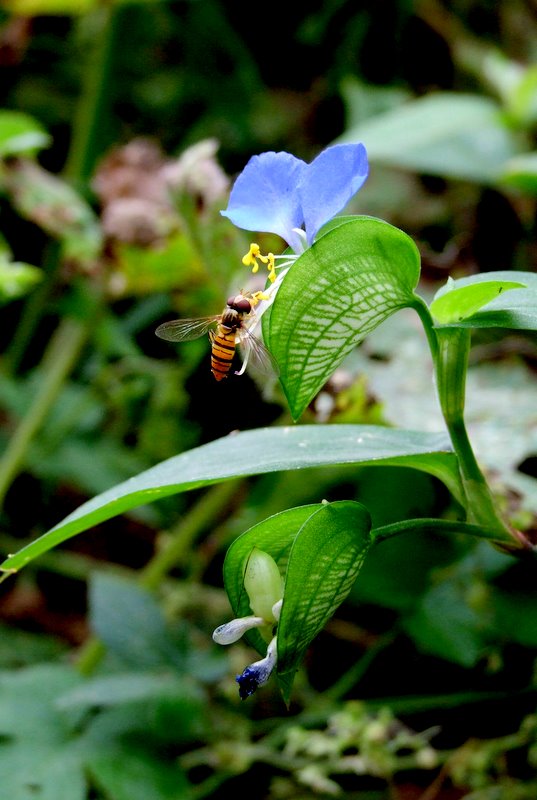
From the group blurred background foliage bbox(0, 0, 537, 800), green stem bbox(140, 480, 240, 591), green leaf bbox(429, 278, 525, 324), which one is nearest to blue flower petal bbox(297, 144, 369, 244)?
green leaf bbox(429, 278, 525, 324)

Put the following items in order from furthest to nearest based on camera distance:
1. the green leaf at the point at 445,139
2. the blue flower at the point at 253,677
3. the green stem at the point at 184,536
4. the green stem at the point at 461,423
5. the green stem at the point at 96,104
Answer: the green stem at the point at 96,104
the green leaf at the point at 445,139
the green stem at the point at 184,536
the green stem at the point at 461,423
the blue flower at the point at 253,677

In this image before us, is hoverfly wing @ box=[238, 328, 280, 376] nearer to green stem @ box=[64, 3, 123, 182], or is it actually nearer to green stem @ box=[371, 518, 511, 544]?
green stem @ box=[371, 518, 511, 544]

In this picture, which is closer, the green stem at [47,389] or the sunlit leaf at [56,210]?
the green stem at [47,389]

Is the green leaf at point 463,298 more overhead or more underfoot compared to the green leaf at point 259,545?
more overhead

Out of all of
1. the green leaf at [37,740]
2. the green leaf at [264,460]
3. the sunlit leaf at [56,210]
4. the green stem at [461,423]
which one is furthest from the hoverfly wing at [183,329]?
the sunlit leaf at [56,210]

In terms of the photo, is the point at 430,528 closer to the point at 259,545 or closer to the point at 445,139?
the point at 259,545

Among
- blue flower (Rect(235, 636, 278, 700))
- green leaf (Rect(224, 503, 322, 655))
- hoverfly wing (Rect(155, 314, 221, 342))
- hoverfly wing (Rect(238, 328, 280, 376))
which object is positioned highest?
hoverfly wing (Rect(155, 314, 221, 342))

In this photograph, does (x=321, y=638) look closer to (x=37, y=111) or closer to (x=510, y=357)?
(x=510, y=357)

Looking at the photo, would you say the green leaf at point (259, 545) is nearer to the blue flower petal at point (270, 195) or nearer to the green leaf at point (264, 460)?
the green leaf at point (264, 460)
